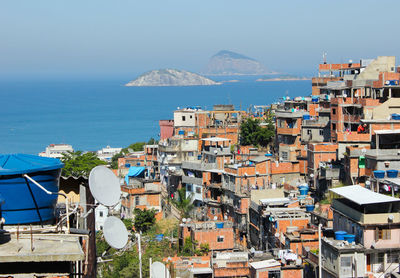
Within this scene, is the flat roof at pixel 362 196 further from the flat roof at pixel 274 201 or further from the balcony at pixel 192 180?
the balcony at pixel 192 180

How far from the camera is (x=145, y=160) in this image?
3641 centimetres

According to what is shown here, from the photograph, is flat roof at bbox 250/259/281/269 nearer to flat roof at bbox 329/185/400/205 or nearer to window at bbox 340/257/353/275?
flat roof at bbox 329/185/400/205

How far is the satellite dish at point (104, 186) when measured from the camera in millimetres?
6688

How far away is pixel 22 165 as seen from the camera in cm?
555

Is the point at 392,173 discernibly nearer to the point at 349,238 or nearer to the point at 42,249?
the point at 349,238

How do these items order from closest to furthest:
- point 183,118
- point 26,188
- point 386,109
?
point 26,188, point 386,109, point 183,118

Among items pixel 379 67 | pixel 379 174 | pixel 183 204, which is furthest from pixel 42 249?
pixel 379 67

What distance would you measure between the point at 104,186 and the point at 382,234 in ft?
31.3

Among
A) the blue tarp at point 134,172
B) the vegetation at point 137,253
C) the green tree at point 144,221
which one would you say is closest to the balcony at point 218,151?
the blue tarp at point 134,172

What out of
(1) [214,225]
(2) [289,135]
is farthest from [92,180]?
(2) [289,135]

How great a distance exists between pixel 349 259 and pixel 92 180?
9.34 metres

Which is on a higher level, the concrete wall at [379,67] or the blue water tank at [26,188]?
the concrete wall at [379,67]

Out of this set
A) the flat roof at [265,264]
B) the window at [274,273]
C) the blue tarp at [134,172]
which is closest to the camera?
the window at [274,273]

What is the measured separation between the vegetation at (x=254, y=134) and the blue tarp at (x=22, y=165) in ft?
106
